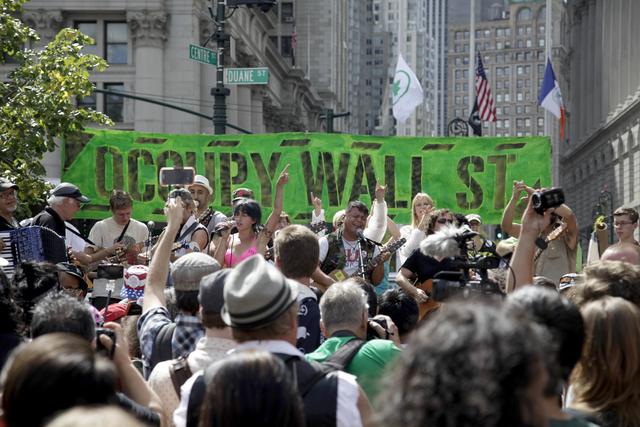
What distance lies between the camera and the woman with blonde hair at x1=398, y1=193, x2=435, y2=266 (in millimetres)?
10914

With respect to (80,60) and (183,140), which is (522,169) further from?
(80,60)

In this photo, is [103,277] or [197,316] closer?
[197,316]

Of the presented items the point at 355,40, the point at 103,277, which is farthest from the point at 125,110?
the point at 355,40

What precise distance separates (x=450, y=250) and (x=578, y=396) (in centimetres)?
136

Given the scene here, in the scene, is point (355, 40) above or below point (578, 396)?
above

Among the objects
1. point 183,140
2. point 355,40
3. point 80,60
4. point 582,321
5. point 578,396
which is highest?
point 355,40

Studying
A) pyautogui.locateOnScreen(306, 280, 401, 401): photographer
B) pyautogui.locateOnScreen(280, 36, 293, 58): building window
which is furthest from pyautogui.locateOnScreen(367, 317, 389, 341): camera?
pyautogui.locateOnScreen(280, 36, 293, 58): building window

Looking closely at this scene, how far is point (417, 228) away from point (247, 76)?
903cm

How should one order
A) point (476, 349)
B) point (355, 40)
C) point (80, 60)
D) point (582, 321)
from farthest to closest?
point (355, 40) → point (80, 60) → point (582, 321) → point (476, 349)

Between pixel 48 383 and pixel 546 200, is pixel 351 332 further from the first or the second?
pixel 48 383

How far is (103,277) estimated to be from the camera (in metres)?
10.2

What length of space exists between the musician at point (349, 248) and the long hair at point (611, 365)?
5873 millimetres

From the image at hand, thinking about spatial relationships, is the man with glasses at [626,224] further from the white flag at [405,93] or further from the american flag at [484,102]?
the american flag at [484,102]

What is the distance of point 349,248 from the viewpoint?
1045cm
